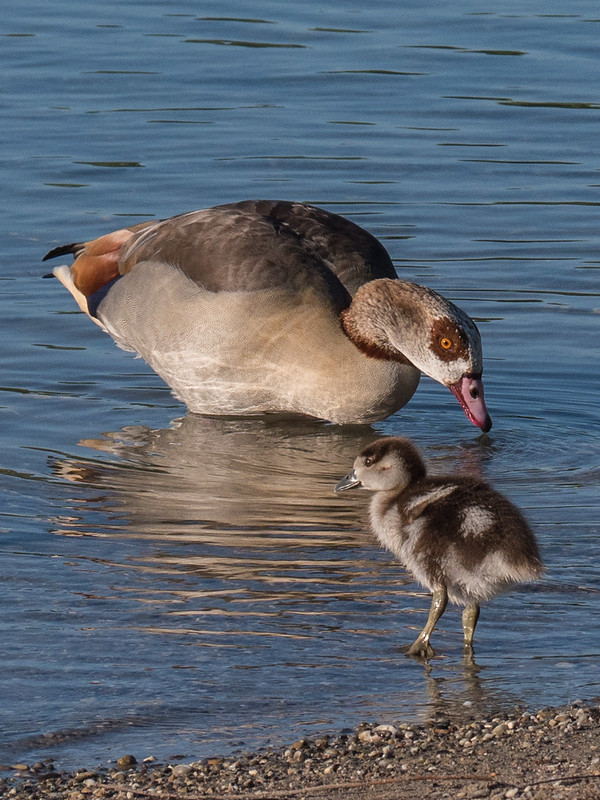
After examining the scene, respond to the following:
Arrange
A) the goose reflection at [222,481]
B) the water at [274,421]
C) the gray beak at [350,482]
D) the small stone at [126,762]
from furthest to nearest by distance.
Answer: the goose reflection at [222,481], the gray beak at [350,482], the water at [274,421], the small stone at [126,762]

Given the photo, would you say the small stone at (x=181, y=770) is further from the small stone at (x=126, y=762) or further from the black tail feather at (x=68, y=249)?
the black tail feather at (x=68, y=249)

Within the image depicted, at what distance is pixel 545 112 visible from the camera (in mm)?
17062

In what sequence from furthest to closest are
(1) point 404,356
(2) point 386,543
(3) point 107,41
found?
(3) point 107,41 < (1) point 404,356 < (2) point 386,543

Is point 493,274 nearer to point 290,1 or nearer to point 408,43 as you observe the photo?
point 408,43

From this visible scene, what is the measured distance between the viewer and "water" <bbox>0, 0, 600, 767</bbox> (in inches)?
246

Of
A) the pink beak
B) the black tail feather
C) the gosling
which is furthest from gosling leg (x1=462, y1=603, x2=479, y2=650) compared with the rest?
the black tail feather

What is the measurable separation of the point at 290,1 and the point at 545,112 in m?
5.14

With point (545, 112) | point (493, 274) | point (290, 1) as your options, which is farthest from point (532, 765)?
point (290, 1)

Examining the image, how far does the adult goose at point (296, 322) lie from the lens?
32.4ft

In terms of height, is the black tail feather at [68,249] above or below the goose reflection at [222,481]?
above

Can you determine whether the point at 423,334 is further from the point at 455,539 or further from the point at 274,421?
the point at 455,539

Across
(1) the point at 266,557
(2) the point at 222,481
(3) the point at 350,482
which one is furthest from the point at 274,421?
(3) the point at 350,482

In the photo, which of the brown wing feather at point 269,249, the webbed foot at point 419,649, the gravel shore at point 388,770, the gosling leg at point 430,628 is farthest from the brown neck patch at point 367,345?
the gravel shore at point 388,770

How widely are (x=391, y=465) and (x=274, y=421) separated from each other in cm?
366
